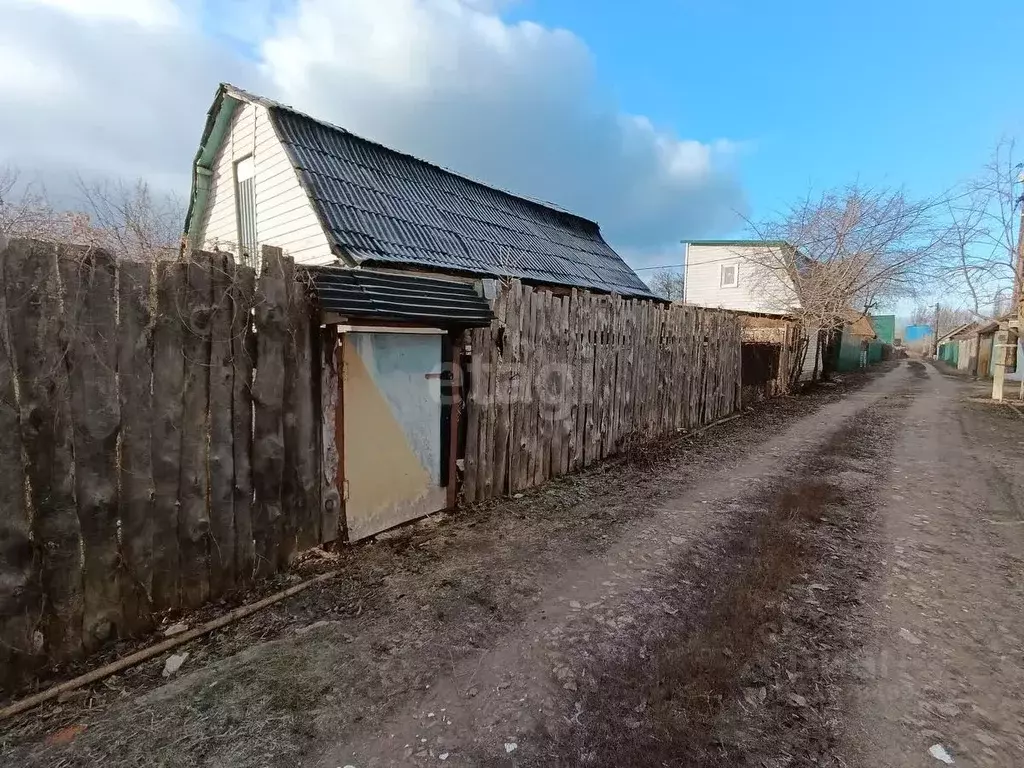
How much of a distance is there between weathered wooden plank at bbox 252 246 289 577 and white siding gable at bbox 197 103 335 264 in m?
3.99

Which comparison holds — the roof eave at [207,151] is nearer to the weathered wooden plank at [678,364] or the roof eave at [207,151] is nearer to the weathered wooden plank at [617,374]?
the weathered wooden plank at [617,374]

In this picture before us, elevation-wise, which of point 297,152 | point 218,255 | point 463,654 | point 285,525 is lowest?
point 463,654

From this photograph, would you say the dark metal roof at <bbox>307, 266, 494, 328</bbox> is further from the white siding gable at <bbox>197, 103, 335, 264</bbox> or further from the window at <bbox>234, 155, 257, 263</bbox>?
the window at <bbox>234, 155, 257, 263</bbox>

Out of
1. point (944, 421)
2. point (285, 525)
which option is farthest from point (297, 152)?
point (944, 421)

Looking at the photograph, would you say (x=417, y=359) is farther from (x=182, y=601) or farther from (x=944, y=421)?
(x=944, y=421)

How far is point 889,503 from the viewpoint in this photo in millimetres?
5270

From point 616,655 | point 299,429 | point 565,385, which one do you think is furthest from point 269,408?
point 565,385

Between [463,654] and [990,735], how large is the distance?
2434mm

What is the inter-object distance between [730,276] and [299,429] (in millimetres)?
27685

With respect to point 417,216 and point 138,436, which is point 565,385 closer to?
point 138,436

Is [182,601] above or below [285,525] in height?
below

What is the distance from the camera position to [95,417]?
8.27 feet

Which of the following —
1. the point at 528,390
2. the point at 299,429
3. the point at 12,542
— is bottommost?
the point at 12,542

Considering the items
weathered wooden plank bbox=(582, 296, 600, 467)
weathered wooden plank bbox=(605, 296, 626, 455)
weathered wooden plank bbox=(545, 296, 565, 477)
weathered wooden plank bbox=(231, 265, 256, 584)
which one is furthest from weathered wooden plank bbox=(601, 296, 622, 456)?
weathered wooden plank bbox=(231, 265, 256, 584)
